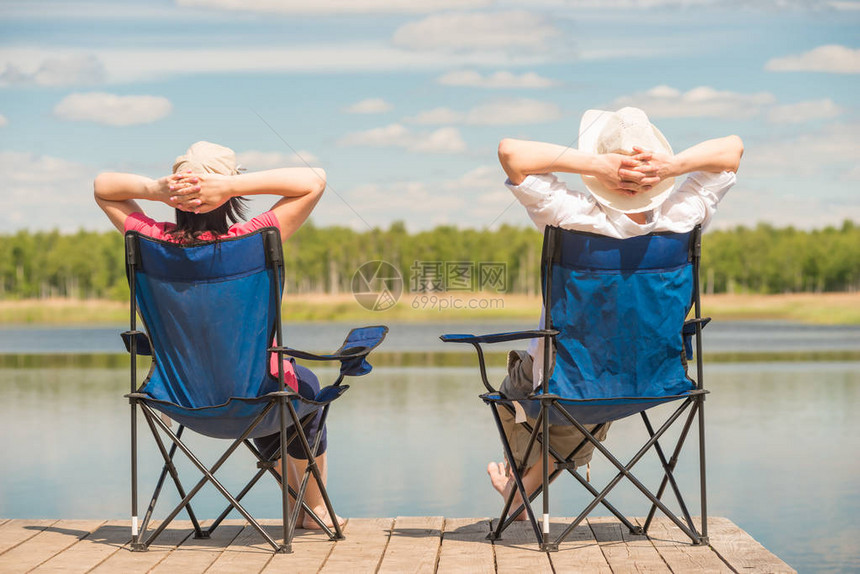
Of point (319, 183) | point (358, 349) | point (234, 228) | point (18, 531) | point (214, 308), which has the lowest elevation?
point (18, 531)

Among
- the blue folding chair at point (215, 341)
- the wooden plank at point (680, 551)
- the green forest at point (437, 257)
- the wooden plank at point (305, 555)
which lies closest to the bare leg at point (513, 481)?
the wooden plank at point (680, 551)

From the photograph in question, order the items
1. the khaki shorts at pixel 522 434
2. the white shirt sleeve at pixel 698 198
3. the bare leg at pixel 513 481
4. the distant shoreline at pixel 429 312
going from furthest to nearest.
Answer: the distant shoreline at pixel 429 312 → the bare leg at pixel 513 481 → the khaki shorts at pixel 522 434 → the white shirt sleeve at pixel 698 198

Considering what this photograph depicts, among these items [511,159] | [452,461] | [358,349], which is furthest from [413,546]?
[452,461]

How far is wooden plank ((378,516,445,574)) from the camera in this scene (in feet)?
9.02

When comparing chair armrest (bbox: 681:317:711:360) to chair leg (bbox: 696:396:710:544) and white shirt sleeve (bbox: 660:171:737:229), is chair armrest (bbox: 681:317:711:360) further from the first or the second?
white shirt sleeve (bbox: 660:171:737:229)

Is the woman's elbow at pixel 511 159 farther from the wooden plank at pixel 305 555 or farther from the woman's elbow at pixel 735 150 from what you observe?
the wooden plank at pixel 305 555

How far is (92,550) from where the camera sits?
301 centimetres

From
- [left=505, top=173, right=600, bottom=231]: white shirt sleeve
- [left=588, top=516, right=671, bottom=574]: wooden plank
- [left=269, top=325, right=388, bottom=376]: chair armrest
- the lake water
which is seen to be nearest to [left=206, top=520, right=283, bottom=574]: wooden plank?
[left=269, top=325, right=388, bottom=376]: chair armrest

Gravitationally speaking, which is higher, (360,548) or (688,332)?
(688,332)

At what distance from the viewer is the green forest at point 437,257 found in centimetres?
5156

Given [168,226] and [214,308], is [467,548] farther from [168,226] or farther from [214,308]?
[168,226]

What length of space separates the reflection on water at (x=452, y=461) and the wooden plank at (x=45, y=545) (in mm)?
1322

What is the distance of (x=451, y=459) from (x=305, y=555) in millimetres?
3201

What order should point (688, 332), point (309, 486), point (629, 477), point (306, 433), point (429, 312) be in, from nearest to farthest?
point (629, 477)
point (688, 332)
point (306, 433)
point (309, 486)
point (429, 312)
